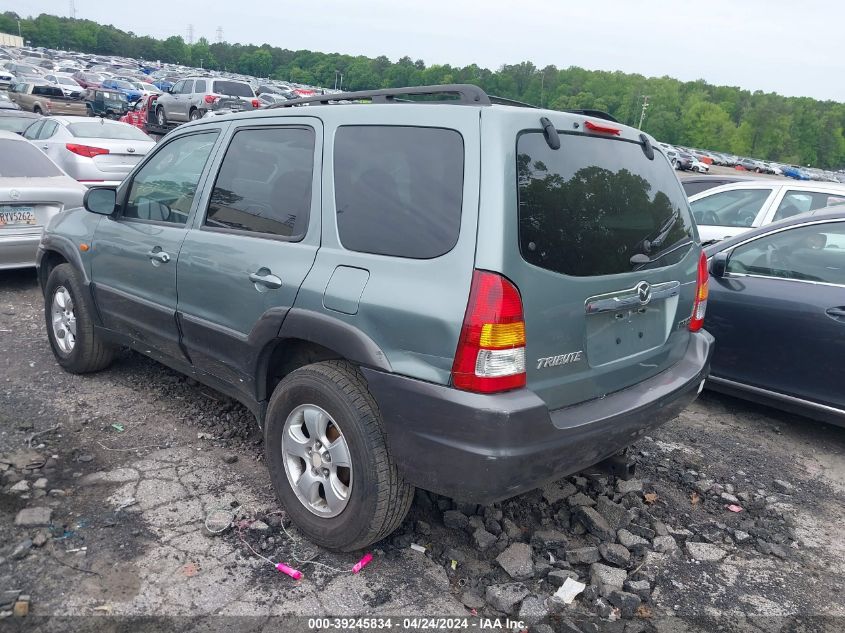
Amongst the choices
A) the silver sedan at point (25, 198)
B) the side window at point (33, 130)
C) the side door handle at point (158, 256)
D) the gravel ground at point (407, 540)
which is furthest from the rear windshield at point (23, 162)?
the side window at point (33, 130)

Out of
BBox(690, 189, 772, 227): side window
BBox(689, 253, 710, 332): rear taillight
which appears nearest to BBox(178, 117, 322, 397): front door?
BBox(689, 253, 710, 332): rear taillight

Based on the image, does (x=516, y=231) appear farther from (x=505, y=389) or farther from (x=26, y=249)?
(x=26, y=249)

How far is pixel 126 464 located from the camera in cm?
367

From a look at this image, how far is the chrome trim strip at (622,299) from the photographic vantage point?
2738mm

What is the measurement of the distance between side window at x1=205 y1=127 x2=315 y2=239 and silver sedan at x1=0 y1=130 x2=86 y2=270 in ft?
13.5

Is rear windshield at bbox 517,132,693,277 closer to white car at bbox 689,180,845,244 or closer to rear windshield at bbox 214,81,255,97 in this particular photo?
white car at bbox 689,180,845,244

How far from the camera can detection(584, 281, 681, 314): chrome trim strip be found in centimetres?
274

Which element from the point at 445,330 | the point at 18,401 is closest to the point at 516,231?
the point at 445,330

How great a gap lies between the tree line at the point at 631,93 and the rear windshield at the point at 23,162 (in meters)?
83.9

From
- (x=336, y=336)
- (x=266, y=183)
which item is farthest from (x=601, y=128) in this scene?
(x=266, y=183)

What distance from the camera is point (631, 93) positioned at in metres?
110

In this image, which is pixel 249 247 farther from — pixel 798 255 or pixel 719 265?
pixel 798 255

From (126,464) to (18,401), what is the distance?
4.18 ft

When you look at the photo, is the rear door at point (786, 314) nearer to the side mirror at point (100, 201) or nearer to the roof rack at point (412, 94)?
the roof rack at point (412, 94)
